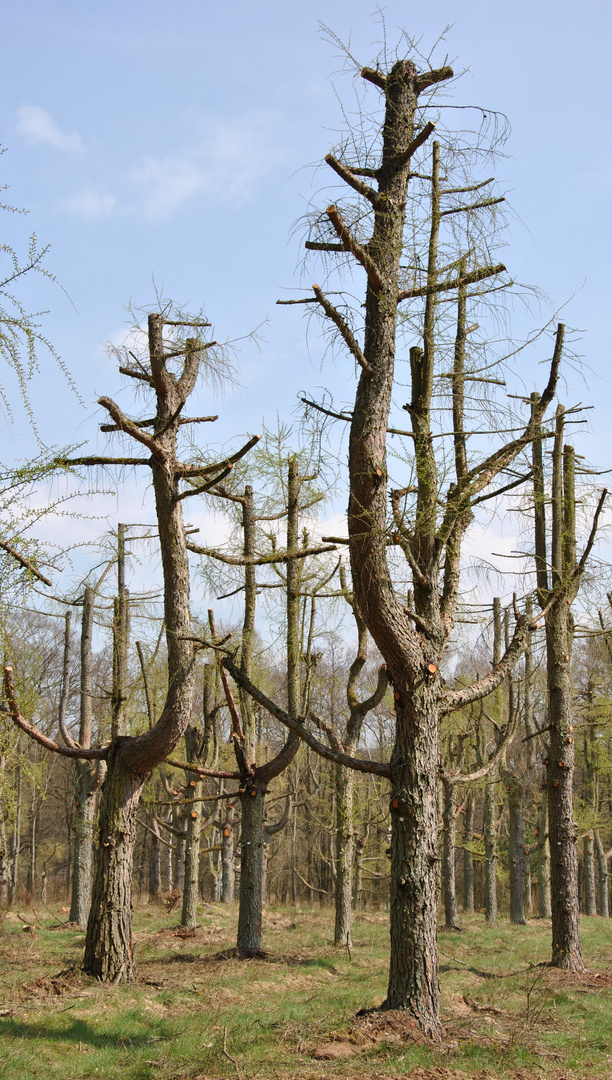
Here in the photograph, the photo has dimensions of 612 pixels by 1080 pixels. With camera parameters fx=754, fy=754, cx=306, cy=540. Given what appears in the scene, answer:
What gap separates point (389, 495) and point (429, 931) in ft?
11.6

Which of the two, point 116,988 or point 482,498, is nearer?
point 482,498

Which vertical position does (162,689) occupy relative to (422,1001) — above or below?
above

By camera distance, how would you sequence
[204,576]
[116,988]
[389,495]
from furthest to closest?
1. [204,576]
2. [116,988]
3. [389,495]

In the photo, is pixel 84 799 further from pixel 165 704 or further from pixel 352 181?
pixel 352 181

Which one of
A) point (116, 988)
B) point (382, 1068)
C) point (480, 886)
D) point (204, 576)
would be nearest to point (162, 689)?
point (204, 576)

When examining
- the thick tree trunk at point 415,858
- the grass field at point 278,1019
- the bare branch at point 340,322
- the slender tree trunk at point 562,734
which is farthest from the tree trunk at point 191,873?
the bare branch at point 340,322

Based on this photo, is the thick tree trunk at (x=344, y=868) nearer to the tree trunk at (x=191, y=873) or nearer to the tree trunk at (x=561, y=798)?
the tree trunk at (x=191, y=873)

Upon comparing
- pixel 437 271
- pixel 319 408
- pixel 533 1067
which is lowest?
pixel 533 1067

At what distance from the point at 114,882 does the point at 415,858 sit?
3771 mm

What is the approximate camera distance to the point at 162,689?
51.5 feet

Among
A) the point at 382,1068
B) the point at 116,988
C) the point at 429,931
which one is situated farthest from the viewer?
the point at 116,988

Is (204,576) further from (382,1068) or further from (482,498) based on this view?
(382,1068)

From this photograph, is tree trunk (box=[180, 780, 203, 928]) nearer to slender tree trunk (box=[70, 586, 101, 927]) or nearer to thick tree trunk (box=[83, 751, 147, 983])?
slender tree trunk (box=[70, 586, 101, 927])

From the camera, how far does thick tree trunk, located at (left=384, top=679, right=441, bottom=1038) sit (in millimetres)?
5605
